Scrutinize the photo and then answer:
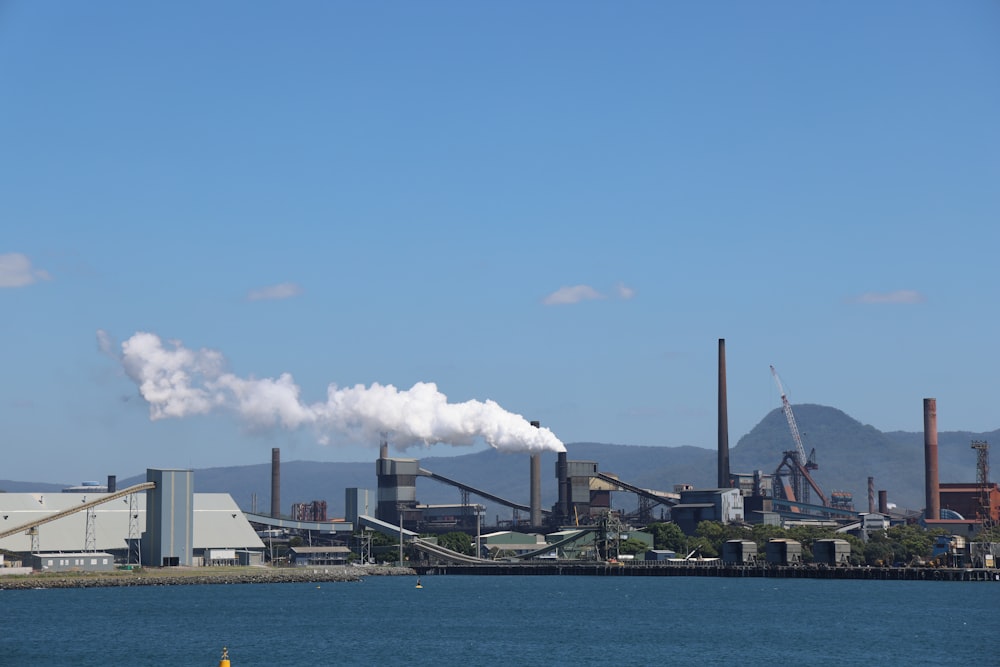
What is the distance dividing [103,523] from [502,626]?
3735 inches

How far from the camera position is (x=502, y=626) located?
105188mm

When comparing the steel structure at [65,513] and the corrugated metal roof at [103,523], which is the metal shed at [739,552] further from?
the steel structure at [65,513]

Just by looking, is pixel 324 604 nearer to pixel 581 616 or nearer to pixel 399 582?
pixel 581 616

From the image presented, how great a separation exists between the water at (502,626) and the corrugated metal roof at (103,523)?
25042mm

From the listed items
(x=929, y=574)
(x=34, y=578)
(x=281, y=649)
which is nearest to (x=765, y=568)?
(x=929, y=574)

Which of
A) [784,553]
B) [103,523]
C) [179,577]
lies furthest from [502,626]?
[103,523]

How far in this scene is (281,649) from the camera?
8762 centimetres

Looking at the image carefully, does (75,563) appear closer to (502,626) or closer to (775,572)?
(502,626)

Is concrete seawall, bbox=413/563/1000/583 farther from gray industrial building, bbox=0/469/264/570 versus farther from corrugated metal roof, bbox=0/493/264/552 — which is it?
gray industrial building, bbox=0/469/264/570

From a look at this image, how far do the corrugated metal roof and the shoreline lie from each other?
9.66 m

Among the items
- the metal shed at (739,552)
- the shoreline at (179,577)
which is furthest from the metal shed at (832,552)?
the shoreline at (179,577)

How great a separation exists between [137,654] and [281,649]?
8827 millimetres

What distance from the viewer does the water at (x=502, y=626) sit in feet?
277

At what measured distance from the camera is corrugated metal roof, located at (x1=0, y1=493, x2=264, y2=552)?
178750 millimetres
